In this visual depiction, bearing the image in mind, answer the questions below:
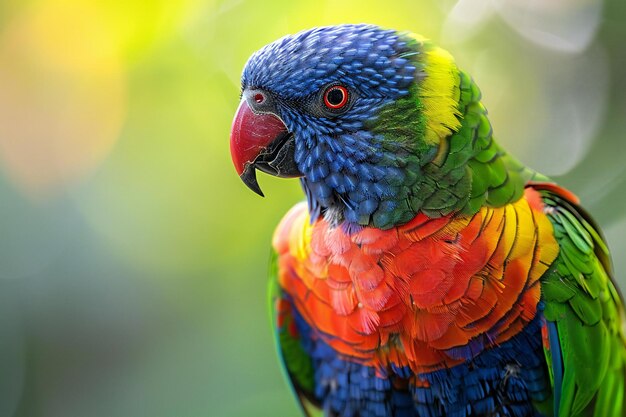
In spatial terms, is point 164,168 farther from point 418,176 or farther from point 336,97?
point 418,176

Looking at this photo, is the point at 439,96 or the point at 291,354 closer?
the point at 439,96

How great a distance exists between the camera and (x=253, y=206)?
9.11ft

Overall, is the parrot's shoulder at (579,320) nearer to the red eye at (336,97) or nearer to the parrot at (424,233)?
the parrot at (424,233)

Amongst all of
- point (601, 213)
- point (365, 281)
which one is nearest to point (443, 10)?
point (601, 213)

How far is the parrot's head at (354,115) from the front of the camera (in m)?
1.36

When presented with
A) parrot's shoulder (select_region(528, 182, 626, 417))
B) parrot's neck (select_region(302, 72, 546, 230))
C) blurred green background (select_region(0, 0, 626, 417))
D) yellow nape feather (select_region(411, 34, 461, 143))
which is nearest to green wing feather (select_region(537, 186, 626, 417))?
parrot's shoulder (select_region(528, 182, 626, 417))

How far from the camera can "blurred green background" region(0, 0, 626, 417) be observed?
2637 mm

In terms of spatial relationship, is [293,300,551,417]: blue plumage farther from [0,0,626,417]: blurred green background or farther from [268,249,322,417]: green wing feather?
[0,0,626,417]: blurred green background

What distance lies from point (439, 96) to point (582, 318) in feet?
2.42

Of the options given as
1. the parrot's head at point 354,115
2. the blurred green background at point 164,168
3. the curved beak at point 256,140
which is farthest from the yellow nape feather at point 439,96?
the blurred green background at point 164,168

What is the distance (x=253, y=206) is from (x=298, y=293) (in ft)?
3.60

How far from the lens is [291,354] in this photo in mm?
1988

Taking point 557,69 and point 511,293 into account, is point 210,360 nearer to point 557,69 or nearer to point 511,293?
point 511,293

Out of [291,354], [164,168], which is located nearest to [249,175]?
[291,354]
